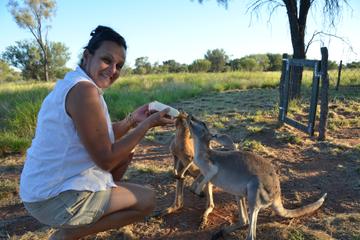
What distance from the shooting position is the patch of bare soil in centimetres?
344

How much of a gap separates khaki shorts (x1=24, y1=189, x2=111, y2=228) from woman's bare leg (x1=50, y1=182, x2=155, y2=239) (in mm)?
90

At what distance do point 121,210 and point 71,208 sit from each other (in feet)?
1.29

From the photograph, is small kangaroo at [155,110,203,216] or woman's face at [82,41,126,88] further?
Answer: small kangaroo at [155,110,203,216]

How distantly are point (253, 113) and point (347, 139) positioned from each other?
235 centimetres

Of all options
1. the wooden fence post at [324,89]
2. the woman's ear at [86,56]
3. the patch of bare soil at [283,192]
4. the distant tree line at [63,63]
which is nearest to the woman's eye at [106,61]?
the woman's ear at [86,56]

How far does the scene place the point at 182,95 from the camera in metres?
12.0

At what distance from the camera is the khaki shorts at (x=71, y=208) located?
2.59 metres

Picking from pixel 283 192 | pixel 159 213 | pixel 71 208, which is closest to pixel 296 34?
pixel 283 192

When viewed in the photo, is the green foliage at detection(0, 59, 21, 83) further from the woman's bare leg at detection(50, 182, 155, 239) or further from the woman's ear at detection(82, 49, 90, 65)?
the woman's bare leg at detection(50, 182, 155, 239)

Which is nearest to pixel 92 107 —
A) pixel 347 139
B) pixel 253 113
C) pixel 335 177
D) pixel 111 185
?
pixel 111 185

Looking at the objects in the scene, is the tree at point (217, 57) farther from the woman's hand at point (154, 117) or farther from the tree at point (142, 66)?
the woman's hand at point (154, 117)

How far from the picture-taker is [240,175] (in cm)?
315

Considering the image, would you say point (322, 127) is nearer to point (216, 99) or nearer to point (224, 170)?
point (224, 170)

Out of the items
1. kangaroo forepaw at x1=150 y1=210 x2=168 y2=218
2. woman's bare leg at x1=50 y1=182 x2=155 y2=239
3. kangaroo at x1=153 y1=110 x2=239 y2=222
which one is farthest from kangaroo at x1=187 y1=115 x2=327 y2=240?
kangaroo forepaw at x1=150 y1=210 x2=168 y2=218
